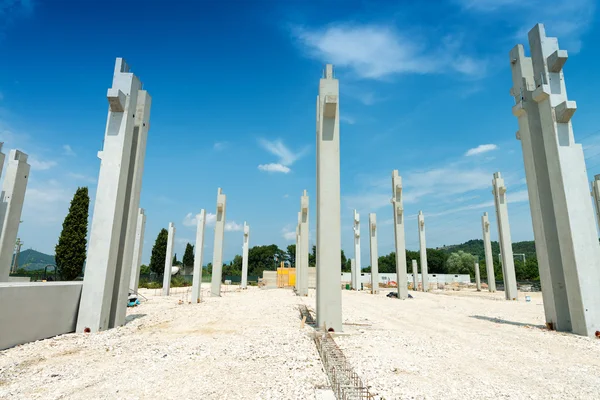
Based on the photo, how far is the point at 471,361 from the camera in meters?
6.29

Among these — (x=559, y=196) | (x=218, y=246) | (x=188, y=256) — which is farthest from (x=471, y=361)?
(x=188, y=256)

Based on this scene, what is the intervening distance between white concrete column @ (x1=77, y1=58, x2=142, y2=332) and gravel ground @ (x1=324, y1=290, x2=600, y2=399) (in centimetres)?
671

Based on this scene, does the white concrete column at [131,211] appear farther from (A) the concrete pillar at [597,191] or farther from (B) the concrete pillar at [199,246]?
(A) the concrete pillar at [597,191]

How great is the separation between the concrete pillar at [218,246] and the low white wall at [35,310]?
14.3 m

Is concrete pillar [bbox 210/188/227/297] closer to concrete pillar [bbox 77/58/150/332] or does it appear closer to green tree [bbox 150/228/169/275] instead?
concrete pillar [bbox 77/58/150/332]

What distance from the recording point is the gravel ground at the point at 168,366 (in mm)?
4570

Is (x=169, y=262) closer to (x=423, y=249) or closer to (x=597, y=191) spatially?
(x=423, y=249)

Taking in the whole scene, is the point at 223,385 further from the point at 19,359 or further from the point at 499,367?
the point at 499,367

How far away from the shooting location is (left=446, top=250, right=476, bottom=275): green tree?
78250 millimetres

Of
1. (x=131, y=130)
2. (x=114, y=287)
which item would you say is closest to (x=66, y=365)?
(x=114, y=287)

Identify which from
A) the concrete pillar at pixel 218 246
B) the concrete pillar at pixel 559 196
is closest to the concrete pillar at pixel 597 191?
the concrete pillar at pixel 559 196

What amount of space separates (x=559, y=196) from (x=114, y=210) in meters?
13.3

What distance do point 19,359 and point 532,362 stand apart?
31.9ft

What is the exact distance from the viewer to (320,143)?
32.6ft
